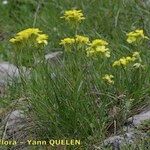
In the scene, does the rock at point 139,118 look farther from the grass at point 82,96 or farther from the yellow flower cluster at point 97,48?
the yellow flower cluster at point 97,48

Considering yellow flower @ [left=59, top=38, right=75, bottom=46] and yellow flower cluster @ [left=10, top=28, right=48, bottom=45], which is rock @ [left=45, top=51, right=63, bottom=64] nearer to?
yellow flower @ [left=59, top=38, right=75, bottom=46]

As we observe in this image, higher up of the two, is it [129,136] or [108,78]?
[108,78]

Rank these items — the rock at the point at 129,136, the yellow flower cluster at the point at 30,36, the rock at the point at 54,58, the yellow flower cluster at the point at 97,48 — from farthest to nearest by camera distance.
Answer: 1. the rock at the point at 54,58
2. the yellow flower cluster at the point at 97,48
3. the yellow flower cluster at the point at 30,36
4. the rock at the point at 129,136

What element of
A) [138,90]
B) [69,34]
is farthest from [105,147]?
[69,34]

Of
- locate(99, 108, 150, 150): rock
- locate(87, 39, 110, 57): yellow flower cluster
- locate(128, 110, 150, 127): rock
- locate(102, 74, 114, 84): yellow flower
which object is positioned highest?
locate(87, 39, 110, 57): yellow flower cluster

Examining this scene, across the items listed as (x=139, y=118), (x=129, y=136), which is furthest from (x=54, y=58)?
(x=129, y=136)

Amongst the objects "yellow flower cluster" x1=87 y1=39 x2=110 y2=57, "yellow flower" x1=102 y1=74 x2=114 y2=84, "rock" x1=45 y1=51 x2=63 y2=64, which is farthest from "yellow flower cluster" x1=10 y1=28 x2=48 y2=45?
"rock" x1=45 y1=51 x2=63 y2=64

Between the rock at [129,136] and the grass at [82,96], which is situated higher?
the grass at [82,96]

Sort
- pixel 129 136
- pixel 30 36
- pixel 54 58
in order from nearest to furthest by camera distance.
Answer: pixel 129 136, pixel 30 36, pixel 54 58

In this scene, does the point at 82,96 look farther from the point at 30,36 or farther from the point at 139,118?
the point at 30,36

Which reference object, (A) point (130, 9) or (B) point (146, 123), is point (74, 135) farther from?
(A) point (130, 9)

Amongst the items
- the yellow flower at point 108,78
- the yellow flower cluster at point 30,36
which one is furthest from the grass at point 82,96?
the yellow flower cluster at point 30,36
